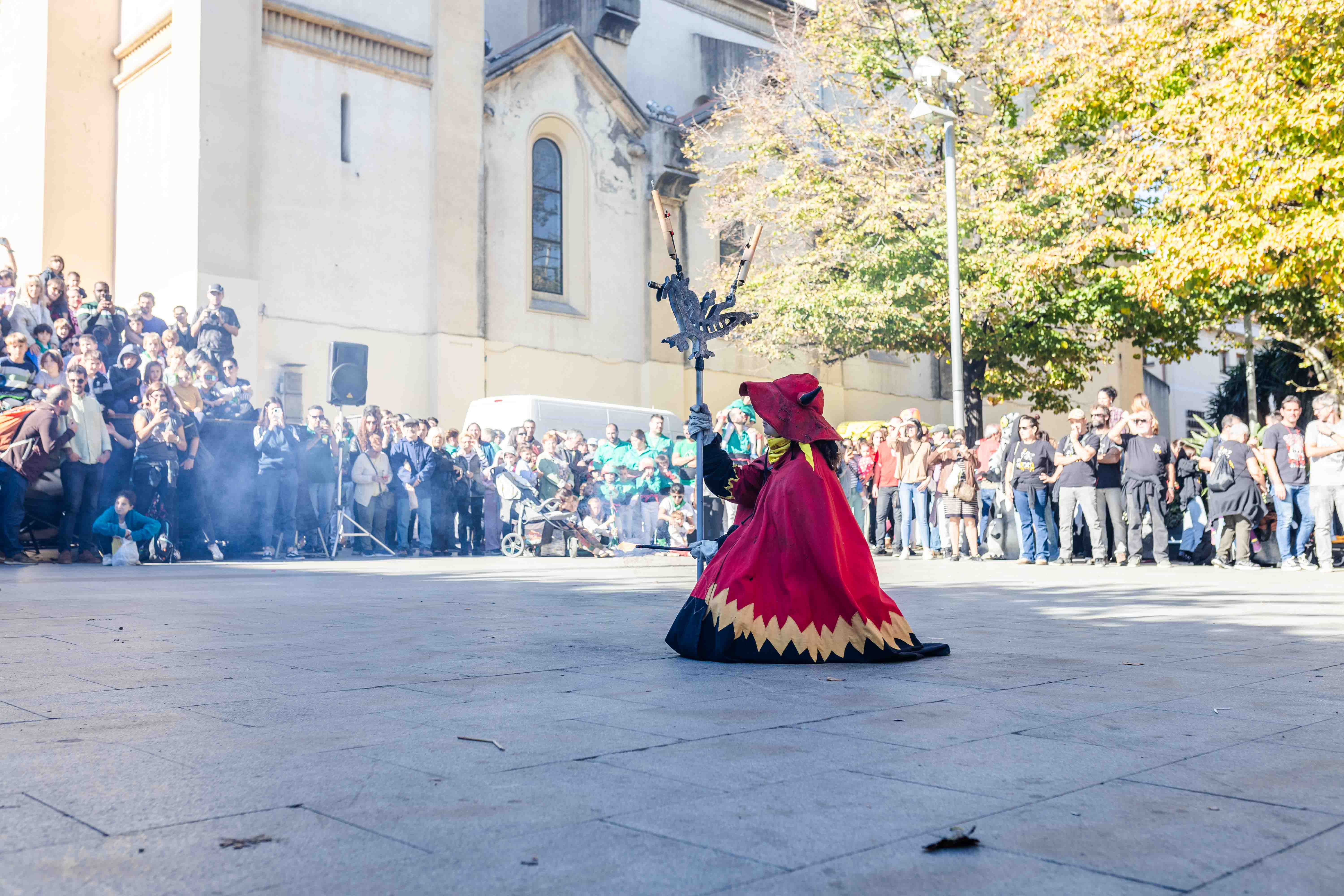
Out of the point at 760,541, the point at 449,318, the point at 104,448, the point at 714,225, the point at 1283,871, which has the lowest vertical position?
the point at 1283,871

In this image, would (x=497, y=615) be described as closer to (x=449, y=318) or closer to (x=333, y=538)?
(x=333, y=538)

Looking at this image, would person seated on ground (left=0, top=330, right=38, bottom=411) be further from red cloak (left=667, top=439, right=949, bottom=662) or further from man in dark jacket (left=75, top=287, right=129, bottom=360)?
red cloak (left=667, top=439, right=949, bottom=662)

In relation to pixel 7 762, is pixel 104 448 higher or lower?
higher

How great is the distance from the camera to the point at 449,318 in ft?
85.0

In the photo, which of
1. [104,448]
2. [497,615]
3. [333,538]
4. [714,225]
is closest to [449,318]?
[714,225]

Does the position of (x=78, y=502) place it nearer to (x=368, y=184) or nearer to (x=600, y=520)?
(x=600, y=520)

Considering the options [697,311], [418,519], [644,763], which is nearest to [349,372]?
[418,519]

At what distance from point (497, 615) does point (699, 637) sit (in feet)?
8.32

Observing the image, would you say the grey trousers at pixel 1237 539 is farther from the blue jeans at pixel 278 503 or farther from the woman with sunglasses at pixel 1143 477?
the blue jeans at pixel 278 503

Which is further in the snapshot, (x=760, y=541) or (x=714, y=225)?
(x=714, y=225)

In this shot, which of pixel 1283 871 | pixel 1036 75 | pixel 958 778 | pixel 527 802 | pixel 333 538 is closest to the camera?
pixel 1283 871

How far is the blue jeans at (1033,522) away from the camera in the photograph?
52.0 ft

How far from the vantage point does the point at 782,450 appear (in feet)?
21.3

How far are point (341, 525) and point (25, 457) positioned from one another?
457cm
